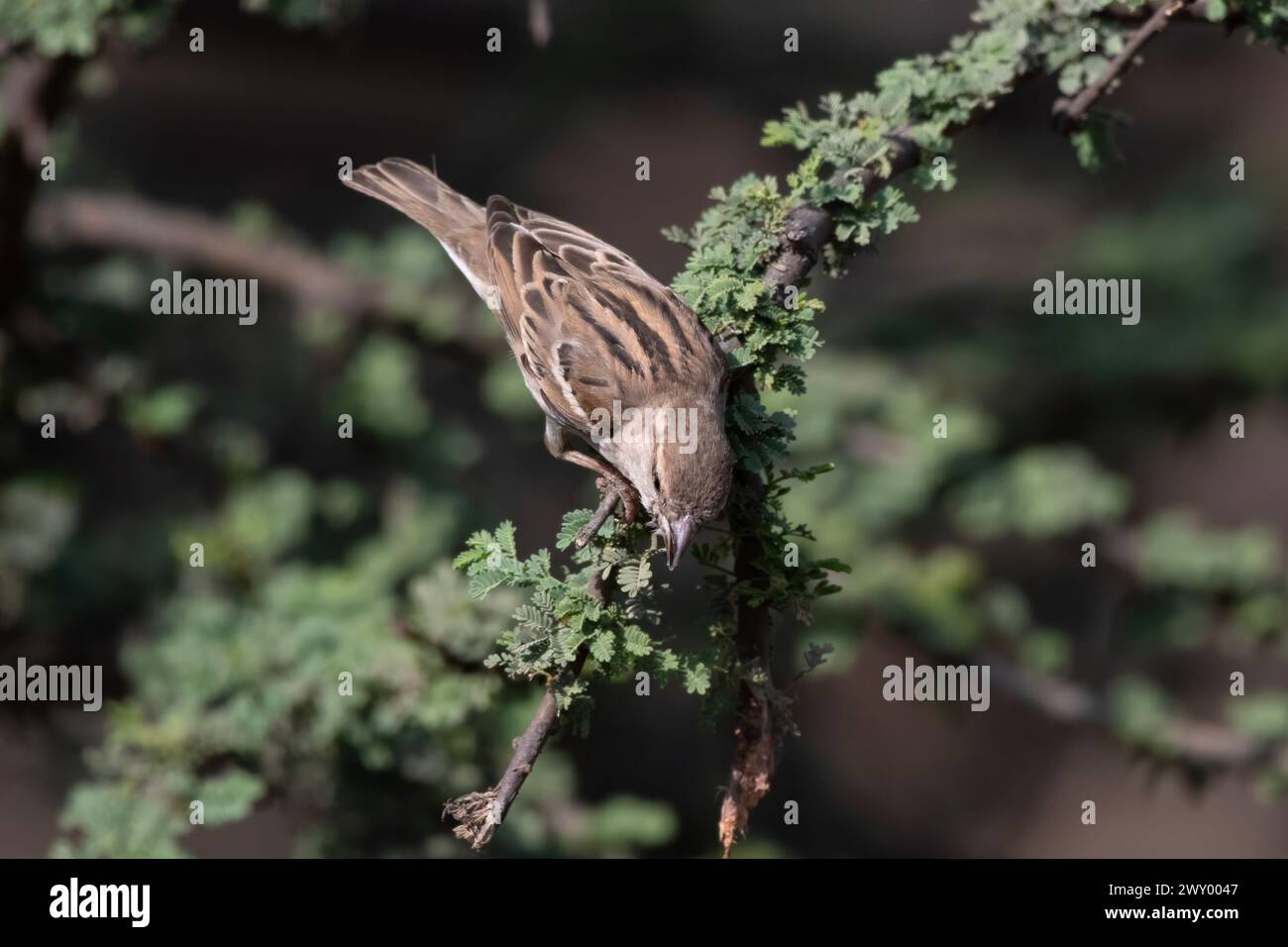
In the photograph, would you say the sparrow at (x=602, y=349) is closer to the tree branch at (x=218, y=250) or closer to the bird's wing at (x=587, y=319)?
the bird's wing at (x=587, y=319)

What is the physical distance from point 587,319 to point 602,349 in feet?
0.49

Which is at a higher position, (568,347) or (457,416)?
(457,416)

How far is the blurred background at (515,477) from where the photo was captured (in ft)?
15.3

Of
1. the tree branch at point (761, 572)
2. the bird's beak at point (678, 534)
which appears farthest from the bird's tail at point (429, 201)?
the bird's beak at point (678, 534)

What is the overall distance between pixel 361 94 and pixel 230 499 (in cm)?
523

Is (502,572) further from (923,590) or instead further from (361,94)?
(361,94)

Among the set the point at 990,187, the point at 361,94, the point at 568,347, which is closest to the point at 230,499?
the point at 568,347

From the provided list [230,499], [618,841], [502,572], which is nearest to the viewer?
[502,572]

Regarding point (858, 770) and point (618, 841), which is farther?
point (858, 770)

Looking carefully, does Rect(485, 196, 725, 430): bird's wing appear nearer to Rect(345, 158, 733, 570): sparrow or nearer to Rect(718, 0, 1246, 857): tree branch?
Rect(345, 158, 733, 570): sparrow

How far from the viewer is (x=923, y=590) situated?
17.5 feet

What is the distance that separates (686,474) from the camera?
3.18 meters

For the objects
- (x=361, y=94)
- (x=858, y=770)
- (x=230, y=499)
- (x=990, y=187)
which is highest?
(x=361, y=94)

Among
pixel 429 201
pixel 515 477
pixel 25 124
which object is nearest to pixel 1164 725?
pixel 429 201
